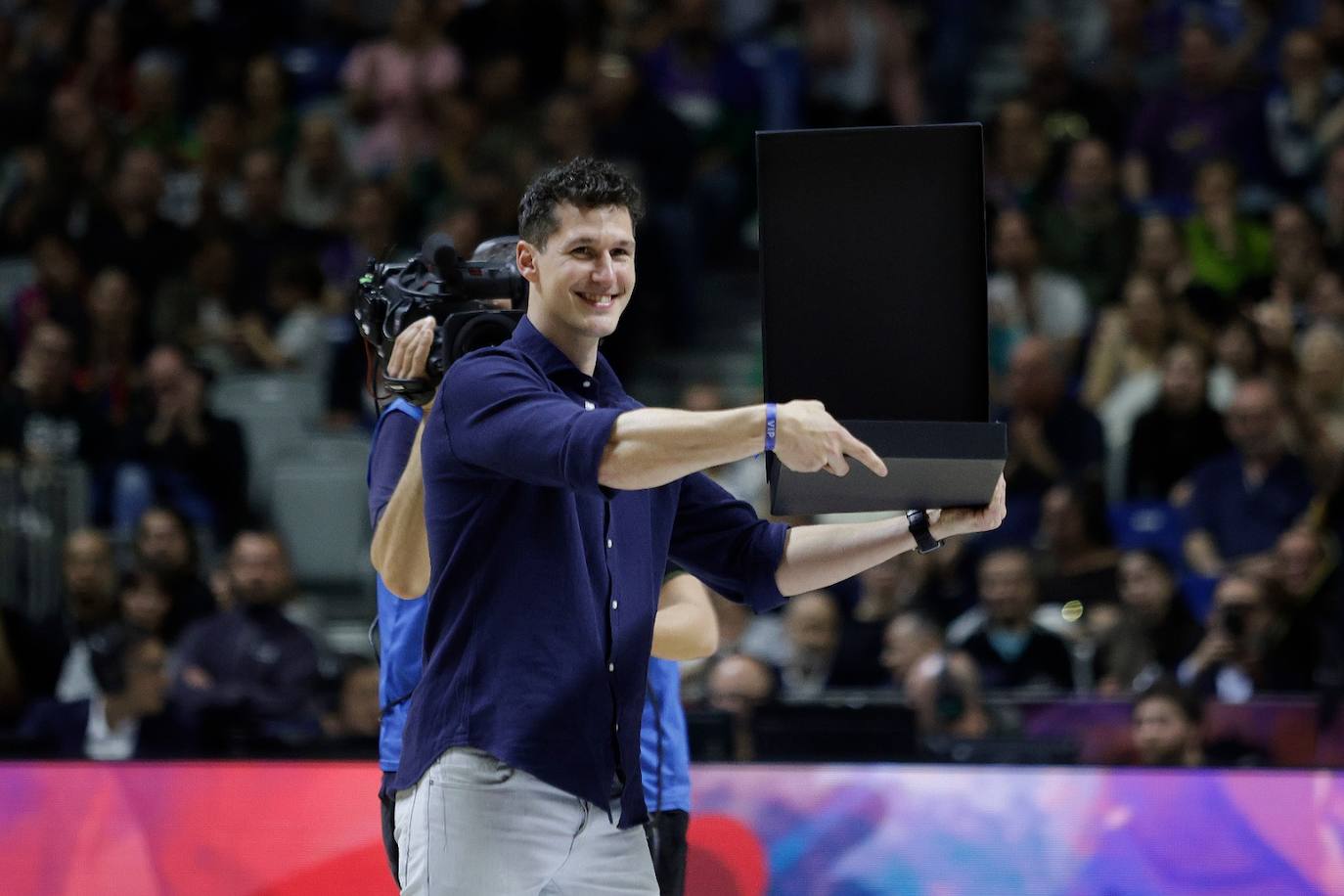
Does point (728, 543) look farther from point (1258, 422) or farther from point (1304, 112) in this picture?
point (1304, 112)

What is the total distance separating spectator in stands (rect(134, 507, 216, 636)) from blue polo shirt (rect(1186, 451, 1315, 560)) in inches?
148

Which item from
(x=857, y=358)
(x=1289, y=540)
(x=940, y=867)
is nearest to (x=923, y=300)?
(x=857, y=358)

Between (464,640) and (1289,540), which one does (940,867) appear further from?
(1289,540)

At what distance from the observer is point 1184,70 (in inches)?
A: 356

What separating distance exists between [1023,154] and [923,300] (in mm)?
6040

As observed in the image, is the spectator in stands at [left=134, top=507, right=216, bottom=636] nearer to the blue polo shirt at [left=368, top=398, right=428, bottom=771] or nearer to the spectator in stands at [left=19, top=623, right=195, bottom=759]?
the spectator in stands at [left=19, top=623, right=195, bottom=759]

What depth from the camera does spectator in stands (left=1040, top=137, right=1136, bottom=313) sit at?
8.39 meters

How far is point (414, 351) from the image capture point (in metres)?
3.62

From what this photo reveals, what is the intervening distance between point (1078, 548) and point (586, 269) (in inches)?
176

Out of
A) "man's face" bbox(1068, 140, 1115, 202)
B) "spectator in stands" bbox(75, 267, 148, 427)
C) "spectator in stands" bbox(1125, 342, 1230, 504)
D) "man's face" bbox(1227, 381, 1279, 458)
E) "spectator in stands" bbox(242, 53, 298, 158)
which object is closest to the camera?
"man's face" bbox(1227, 381, 1279, 458)

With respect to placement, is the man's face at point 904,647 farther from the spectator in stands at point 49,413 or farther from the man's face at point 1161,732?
the spectator in stands at point 49,413

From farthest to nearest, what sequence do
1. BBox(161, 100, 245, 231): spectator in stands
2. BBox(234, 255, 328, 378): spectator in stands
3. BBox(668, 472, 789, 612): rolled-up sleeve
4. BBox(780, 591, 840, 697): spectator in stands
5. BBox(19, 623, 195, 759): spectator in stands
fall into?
BBox(161, 100, 245, 231): spectator in stands < BBox(234, 255, 328, 378): spectator in stands < BBox(780, 591, 840, 697): spectator in stands < BBox(19, 623, 195, 759): spectator in stands < BBox(668, 472, 789, 612): rolled-up sleeve

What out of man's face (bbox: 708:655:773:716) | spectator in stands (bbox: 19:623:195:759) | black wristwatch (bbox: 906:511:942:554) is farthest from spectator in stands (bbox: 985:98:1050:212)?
black wristwatch (bbox: 906:511:942:554)

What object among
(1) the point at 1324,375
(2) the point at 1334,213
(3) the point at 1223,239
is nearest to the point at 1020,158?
(3) the point at 1223,239
